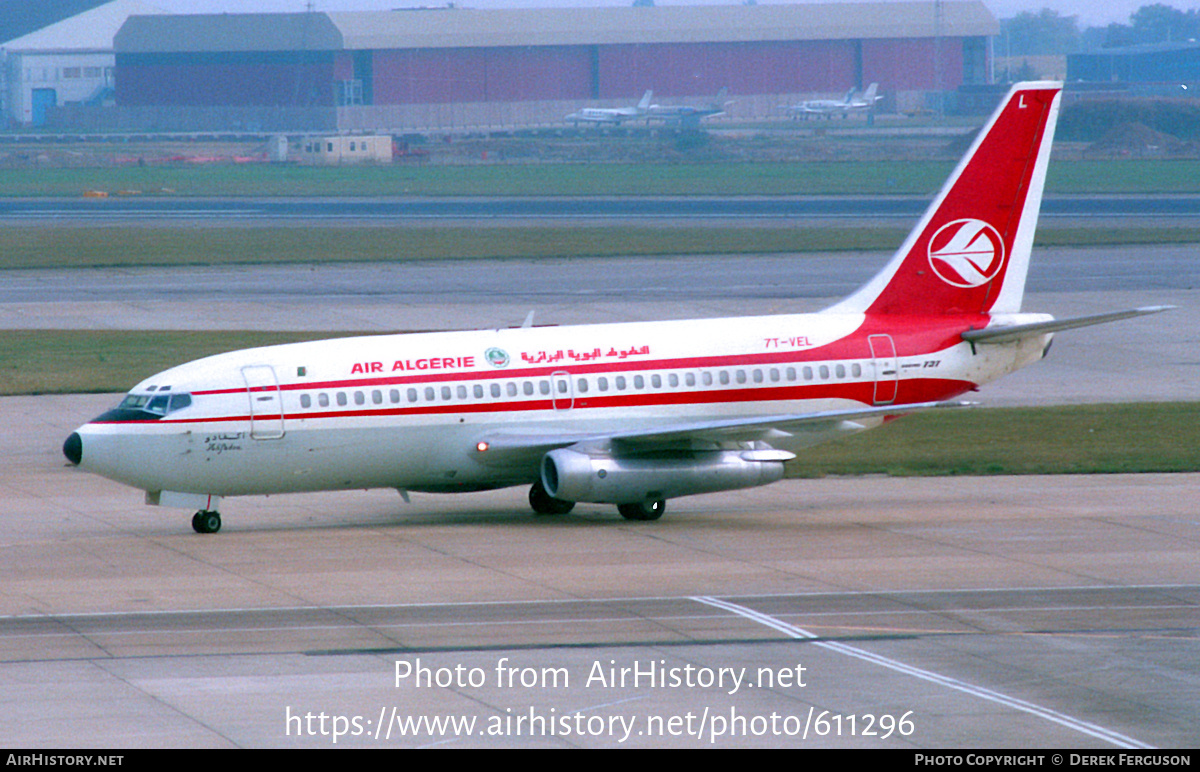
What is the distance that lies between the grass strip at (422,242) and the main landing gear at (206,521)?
5748 cm

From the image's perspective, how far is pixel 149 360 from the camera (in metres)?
55.7

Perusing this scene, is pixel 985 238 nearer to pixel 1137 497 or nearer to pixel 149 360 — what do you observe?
pixel 1137 497

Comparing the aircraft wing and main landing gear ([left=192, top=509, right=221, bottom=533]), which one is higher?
the aircraft wing

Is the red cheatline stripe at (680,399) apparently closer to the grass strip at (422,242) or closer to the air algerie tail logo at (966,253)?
the air algerie tail logo at (966,253)

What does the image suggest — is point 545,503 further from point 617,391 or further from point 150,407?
point 150,407

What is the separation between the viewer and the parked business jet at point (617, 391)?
31.3 metres

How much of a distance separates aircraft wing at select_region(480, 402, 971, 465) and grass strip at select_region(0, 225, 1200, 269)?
5727cm

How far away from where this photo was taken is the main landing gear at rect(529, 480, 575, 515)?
112 feet

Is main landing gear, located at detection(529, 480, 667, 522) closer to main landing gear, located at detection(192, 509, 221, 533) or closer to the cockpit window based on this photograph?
main landing gear, located at detection(192, 509, 221, 533)

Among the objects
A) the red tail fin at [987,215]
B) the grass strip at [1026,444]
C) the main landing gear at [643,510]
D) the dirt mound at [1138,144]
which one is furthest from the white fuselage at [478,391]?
the dirt mound at [1138,144]

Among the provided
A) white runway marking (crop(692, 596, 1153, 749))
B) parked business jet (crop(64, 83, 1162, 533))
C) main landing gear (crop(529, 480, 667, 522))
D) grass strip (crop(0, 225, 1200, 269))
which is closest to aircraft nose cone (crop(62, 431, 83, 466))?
parked business jet (crop(64, 83, 1162, 533))

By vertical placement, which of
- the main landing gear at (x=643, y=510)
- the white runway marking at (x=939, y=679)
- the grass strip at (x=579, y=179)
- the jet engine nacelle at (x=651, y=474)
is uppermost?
the grass strip at (x=579, y=179)

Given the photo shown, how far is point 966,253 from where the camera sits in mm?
36281

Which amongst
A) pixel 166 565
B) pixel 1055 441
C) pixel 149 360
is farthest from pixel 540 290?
pixel 166 565
